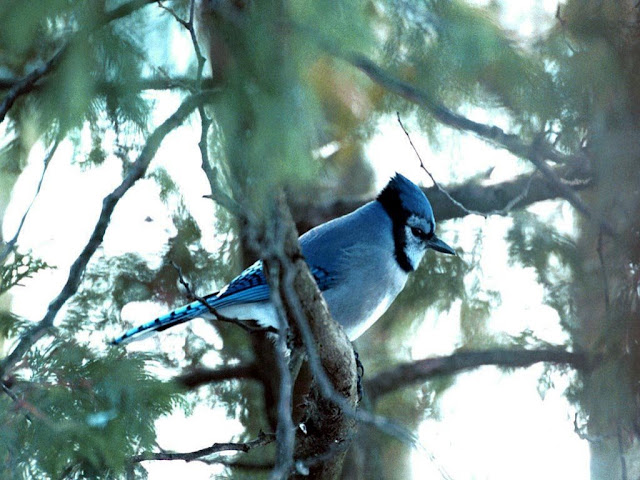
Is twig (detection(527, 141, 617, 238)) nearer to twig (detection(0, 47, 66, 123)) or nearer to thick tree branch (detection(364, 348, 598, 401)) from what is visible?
thick tree branch (detection(364, 348, 598, 401))

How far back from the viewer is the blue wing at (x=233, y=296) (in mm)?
2830

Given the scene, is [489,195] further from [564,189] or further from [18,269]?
[18,269]

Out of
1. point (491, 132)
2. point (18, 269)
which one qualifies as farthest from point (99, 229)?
point (491, 132)

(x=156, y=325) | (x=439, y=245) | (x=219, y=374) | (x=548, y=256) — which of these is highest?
(x=548, y=256)

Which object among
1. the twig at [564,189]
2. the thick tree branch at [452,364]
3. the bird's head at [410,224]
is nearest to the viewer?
the twig at [564,189]

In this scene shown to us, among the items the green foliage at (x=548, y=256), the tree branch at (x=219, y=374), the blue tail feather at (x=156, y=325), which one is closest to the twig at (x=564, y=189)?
the green foliage at (x=548, y=256)

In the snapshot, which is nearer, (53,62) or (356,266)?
(53,62)

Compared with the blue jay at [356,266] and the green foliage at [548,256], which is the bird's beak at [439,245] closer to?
the blue jay at [356,266]

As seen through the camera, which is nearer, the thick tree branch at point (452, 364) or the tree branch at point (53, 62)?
the tree branch at point (53, 62)

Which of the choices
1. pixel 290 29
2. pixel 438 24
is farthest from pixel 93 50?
pixel 438 24

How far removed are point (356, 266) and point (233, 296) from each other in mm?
388

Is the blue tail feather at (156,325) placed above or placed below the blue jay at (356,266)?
below

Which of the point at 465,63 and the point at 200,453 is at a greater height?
the point at 465,63

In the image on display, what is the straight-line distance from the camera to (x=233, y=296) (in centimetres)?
286
